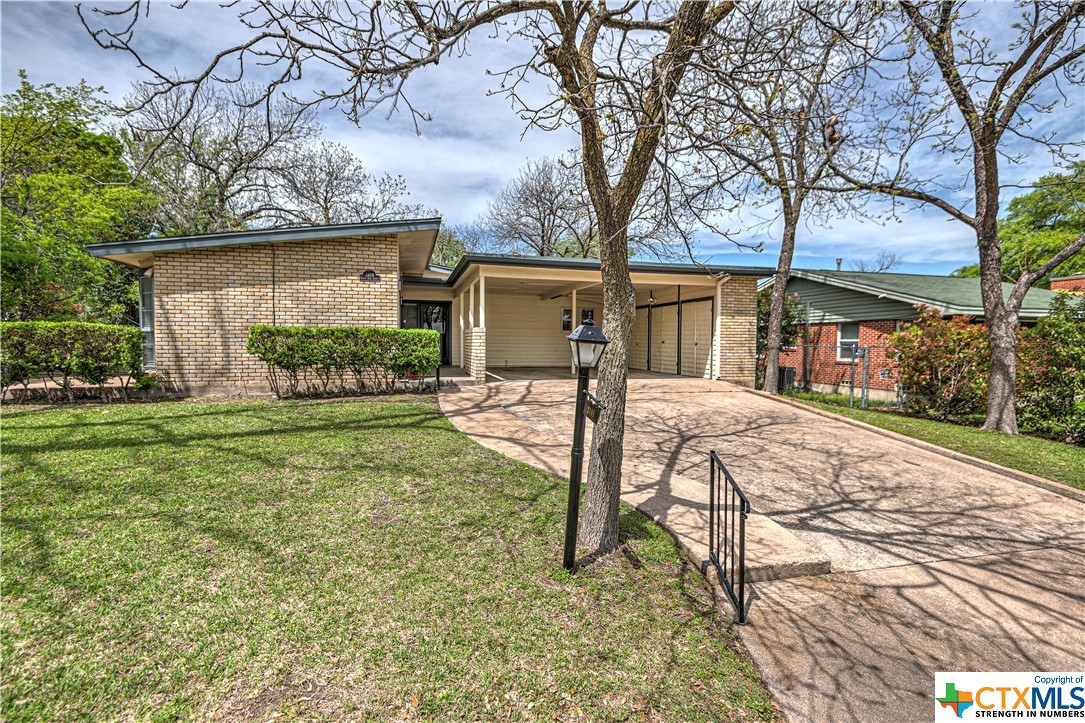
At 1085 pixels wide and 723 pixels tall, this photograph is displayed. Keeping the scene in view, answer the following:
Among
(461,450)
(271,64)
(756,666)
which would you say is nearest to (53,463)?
(461,450)

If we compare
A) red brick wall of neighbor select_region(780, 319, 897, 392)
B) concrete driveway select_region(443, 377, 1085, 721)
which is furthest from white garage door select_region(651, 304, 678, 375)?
concrete driveway select_region(443, 377, 1085, 721)

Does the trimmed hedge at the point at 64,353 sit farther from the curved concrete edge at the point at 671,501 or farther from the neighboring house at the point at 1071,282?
the neighboring house at the point at 1071,282

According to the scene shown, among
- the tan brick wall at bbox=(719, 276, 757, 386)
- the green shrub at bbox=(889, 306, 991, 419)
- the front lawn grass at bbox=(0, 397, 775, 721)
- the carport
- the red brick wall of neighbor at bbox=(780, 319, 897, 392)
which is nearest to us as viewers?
the front lawn grass at bbox=(0, 397, 775, 721)

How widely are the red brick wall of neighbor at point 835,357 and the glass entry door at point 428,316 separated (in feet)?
39.3

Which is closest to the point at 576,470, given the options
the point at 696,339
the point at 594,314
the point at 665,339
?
the point at 594,314

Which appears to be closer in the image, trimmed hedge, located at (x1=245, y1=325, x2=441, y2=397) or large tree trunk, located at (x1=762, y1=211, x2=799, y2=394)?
trimmed hedge, located at (x1=245, y1=325, x2=441, y2=397)

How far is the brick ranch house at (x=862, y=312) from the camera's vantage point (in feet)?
41.3

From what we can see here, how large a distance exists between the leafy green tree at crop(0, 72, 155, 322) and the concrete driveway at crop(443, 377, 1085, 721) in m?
13.2

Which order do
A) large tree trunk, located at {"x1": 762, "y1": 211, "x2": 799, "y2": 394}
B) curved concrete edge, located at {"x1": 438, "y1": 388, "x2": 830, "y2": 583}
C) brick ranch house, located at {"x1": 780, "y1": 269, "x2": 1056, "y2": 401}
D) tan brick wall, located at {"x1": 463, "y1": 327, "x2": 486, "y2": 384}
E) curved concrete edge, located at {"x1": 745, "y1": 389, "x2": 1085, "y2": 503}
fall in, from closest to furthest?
1. curved concrete edge, located at {"x1": 438, "y1": 388, "x2": 830, "y2": 583}
2. curved concrete edge, located at {"x1": 745, "y1": 389, "x2": 1085, "y2": 503}
3. tan brick wall, located at {"x1": 463, "y1": 327, "x2": 486, "y2": 384}
4. large tree trunk, located at {"x1": 762, "y1": 211, "x2": 799, "y2": 394}
5. brick ranch house, located at {"x1": 780, "y1": 269, "x2": 1056, "y2": 401}

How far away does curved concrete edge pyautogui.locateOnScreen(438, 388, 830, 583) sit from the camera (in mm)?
3283

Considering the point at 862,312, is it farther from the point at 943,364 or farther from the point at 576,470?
the point at 576,470

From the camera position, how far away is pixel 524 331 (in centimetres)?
1708

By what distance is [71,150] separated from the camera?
15.2 metres

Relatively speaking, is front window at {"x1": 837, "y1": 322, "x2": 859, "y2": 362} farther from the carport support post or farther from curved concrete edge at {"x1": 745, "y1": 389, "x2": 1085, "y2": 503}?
the carport support post
